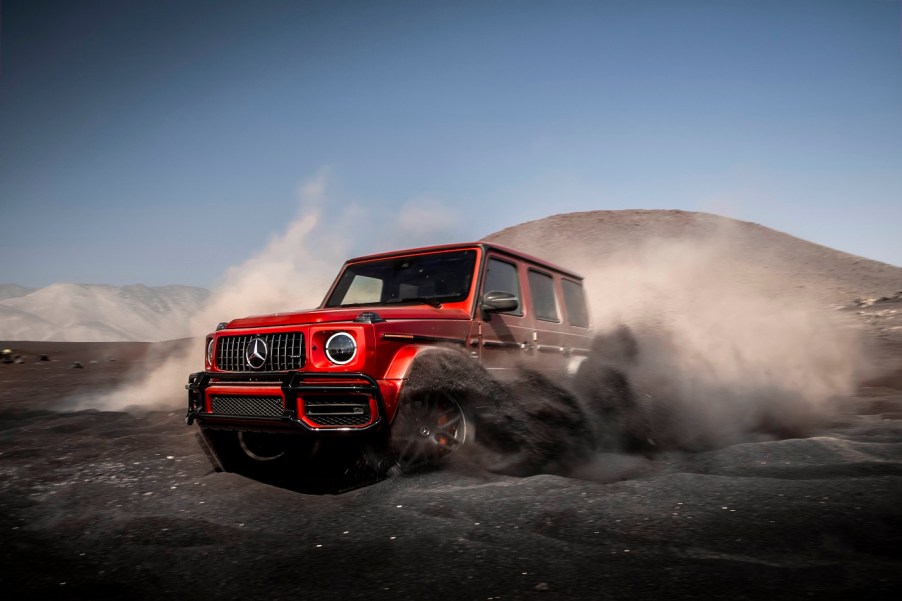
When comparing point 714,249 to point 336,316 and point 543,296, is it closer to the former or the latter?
point 543,296

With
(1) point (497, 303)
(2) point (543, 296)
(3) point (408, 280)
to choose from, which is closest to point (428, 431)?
(1) point (497, 303)

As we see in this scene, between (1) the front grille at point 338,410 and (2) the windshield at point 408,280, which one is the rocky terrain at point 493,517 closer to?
(1) the front grille at point 338,410

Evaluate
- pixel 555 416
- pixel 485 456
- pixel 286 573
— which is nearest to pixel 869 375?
pixel 555 416

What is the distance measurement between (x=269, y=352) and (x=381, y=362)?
2.89 ft

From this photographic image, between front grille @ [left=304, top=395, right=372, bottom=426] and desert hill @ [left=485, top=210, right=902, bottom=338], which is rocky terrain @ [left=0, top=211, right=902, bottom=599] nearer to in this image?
front grille @ [left=304, top=395, right=372, bottom=426]

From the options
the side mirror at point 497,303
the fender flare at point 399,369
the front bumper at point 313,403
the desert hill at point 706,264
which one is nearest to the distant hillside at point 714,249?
the desert hill at point 706,264

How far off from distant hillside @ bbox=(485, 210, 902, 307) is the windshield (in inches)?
1343

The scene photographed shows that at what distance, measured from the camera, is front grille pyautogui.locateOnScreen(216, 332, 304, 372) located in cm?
412

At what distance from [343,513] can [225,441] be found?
1928 millimetres

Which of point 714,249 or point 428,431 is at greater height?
point 714,249

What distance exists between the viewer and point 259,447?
16.9ft

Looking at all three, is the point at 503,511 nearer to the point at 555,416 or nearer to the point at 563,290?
the point at 555,416

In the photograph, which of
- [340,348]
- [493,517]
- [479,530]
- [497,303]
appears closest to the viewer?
[479,530]

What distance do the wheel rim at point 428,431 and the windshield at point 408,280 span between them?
3.26ft
